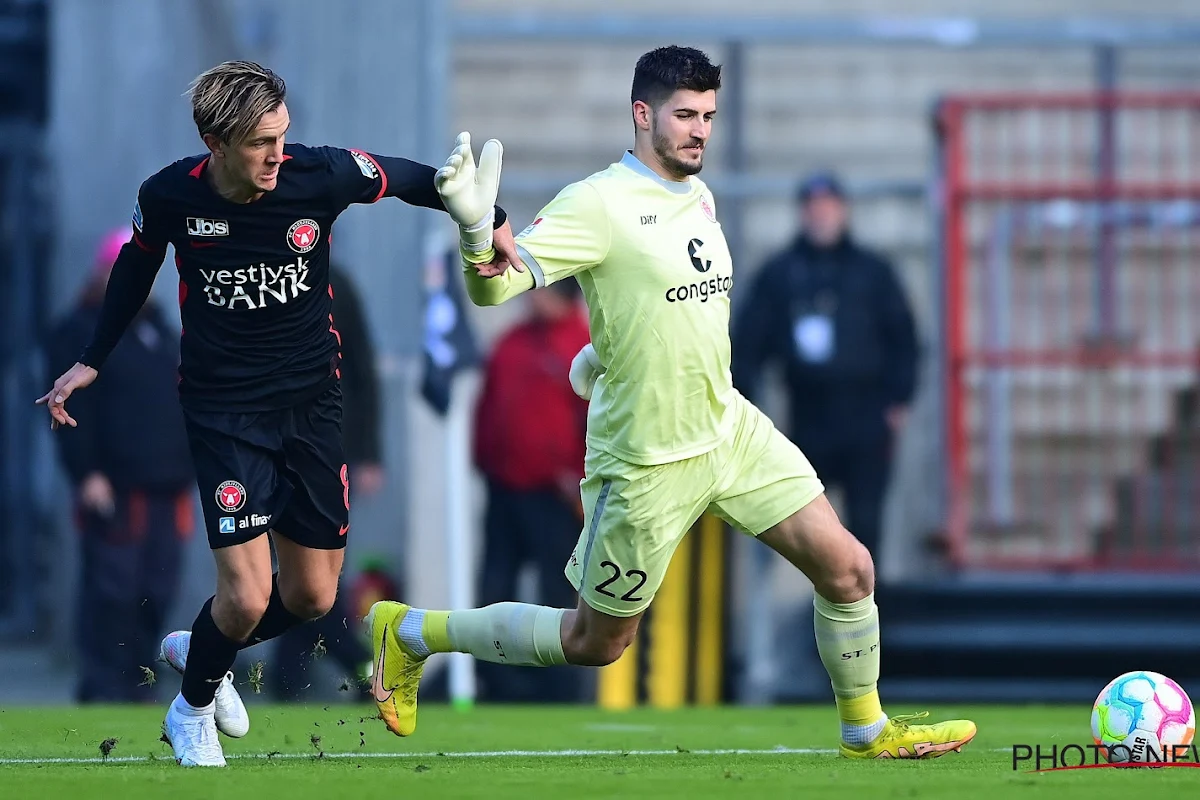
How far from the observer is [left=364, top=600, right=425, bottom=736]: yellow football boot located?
21.7 ft

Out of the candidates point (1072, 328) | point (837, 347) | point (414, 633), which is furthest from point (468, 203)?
point (1072, 328)

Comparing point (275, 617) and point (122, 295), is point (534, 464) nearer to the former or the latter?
point (275, 617)

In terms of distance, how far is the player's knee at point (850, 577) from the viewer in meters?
6.14

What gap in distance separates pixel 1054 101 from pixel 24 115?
6411mm

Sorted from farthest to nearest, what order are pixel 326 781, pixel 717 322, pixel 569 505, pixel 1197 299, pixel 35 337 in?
pixel 35 337
pixel 1197 299
pixel 569 505
pixel 717 322
pixel 326 781

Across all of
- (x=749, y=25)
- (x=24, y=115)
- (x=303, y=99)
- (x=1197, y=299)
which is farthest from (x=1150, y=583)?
(x=24, y=115)

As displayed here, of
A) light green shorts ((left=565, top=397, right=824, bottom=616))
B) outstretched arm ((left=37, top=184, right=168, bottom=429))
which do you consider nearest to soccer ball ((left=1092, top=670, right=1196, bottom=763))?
light green shorts ((left=565, top=397, right=824, bottom=616))

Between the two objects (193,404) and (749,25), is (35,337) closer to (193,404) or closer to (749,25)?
(749,25)

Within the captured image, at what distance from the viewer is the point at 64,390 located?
614 cm

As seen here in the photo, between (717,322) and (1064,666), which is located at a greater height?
(717,322)

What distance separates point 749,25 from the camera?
11469 millimetres

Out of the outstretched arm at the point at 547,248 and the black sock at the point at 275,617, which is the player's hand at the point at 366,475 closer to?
the black sock at the point at 275,617

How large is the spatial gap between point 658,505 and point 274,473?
1.17 meters

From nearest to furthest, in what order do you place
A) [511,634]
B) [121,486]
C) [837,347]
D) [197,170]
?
[197,170], [511,634], [121,486], [837,347]
